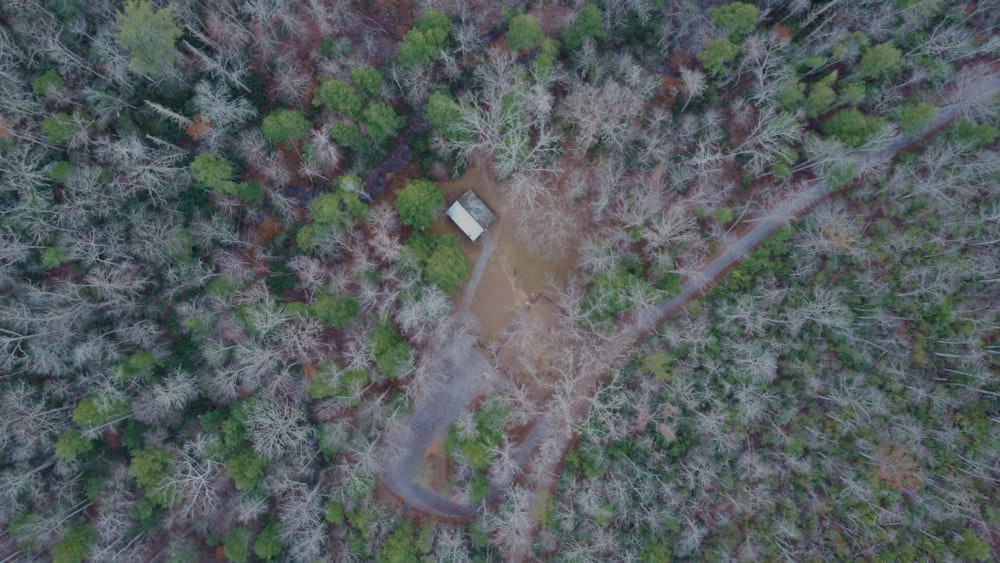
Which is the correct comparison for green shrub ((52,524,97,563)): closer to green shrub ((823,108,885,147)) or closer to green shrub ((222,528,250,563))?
green shrub ((222,528,250,563))

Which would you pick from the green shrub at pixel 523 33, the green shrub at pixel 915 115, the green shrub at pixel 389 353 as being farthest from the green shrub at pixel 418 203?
the green shrub at pixel 915 115

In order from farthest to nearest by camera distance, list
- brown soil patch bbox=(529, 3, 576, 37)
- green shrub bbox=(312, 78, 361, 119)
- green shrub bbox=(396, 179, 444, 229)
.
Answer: brown soil patch bbox=(529, 3, 576, 37), green shrub bbox=(396, 179, 444, 229), green shrub bbox=(312, 78, 361, 119)

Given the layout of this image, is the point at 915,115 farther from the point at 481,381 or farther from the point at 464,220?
the point at 481,381

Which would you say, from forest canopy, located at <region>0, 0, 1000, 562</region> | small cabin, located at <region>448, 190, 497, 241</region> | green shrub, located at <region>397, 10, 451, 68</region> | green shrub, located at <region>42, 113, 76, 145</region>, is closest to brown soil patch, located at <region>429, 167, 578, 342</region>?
forest canopy, located at <region>0, 0, 1000, 562</region>

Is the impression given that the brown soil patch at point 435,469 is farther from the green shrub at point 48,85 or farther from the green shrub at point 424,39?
the green shrub at point 48,85

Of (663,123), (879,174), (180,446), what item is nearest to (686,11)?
(663,123)
